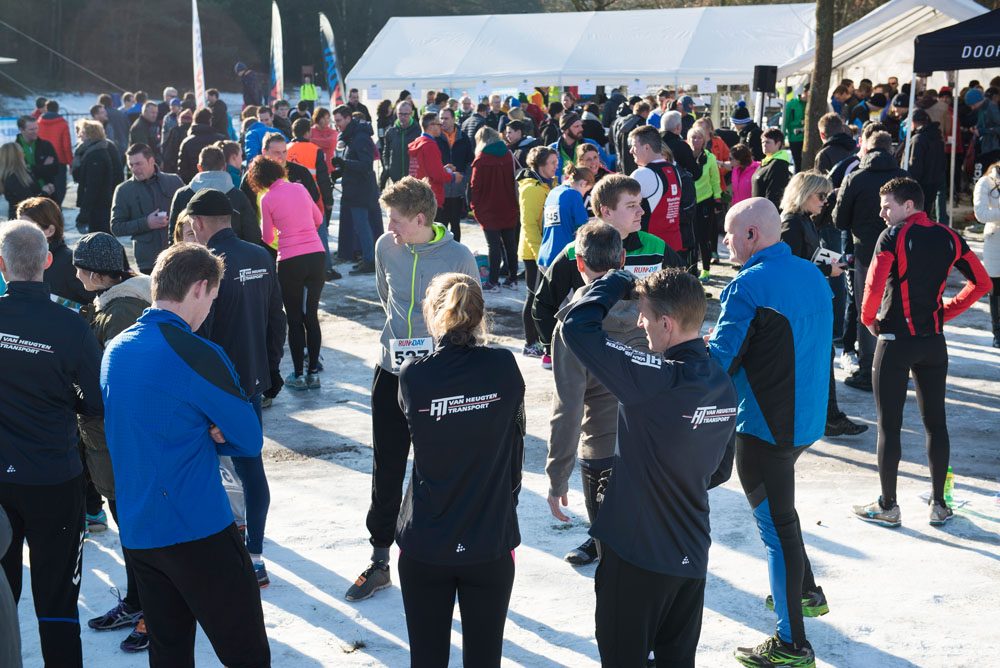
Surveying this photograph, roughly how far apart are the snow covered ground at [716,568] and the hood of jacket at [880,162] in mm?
1772

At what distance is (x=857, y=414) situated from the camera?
7316mm

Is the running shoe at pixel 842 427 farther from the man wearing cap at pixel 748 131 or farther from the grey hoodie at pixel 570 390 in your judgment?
the man wearing cap at pixel 748 131

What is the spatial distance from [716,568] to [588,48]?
1644cm

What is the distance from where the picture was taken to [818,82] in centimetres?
1428

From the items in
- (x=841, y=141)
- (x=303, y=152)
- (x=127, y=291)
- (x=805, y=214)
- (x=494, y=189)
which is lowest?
(x=127, y=291)

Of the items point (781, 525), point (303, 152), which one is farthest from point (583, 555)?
point (303, 152)

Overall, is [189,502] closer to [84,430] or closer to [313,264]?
[84,430]

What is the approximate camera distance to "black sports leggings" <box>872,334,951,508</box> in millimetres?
5254

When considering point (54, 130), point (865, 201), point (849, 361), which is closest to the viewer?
point (865, 201)

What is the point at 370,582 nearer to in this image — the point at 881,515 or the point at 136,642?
the point at 136,642

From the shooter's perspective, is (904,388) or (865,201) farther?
(865,201)

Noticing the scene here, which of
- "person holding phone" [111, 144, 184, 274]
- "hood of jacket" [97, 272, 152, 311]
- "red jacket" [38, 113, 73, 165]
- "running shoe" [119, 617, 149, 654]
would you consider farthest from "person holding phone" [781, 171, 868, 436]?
"red jacket" [38, 113, 73, 165]

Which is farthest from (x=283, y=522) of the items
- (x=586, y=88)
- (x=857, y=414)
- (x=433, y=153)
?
(x=586, y=88)

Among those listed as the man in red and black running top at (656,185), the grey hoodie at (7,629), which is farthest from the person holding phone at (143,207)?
the grey hoodie at (7,629)
